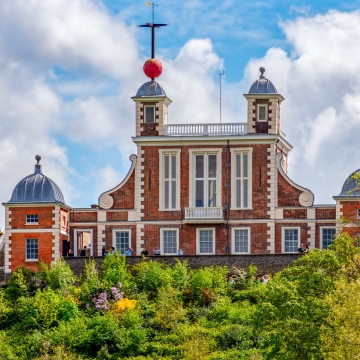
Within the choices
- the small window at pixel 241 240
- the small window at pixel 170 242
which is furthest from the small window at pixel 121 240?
the small window at pixel 241 240

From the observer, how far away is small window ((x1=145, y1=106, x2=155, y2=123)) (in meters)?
84.8

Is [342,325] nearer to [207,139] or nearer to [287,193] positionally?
[287,193]

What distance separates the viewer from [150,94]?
3351 inches

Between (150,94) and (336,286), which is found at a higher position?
(150,94)

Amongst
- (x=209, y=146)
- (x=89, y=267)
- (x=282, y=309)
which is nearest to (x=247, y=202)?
(x=209, y=146)

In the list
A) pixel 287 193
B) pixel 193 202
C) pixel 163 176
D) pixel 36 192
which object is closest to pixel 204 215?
pixel 193 202

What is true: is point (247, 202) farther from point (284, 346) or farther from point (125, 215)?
point (284, 346)

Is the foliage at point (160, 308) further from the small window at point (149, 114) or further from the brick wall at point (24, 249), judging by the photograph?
the small window at point (149, 114)

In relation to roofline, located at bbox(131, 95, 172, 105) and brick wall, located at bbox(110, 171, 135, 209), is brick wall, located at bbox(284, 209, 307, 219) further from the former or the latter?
roofline, located at bbox(131, 95, 172, 105)

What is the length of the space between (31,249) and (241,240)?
11.4 metres

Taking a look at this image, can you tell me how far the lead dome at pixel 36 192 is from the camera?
8406 centimetres

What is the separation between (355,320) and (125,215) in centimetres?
3117

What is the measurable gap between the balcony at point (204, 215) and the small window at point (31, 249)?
8223 millimetres

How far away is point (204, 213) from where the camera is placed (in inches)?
3278
